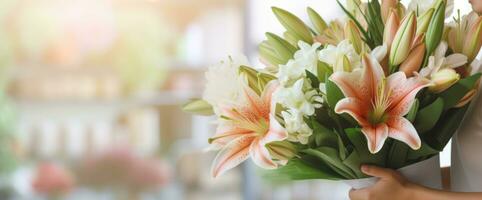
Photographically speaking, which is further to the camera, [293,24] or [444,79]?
[293,24]

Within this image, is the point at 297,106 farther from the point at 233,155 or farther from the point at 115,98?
the point at 115,98

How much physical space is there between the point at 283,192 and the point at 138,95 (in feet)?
2.35

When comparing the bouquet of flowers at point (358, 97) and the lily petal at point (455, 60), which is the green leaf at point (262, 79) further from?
the lily petal at point (455, 60)

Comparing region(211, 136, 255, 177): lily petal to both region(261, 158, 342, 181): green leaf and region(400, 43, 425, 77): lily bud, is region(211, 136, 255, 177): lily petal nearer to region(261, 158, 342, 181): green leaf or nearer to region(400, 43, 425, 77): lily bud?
region(261, 158, 342, 181): green leaf

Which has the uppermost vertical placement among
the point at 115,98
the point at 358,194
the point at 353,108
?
the point at 353,108

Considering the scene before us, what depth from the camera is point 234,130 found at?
62 cm

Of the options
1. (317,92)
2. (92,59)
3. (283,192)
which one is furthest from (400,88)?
(92,59)

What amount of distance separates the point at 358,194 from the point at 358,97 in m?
0.12

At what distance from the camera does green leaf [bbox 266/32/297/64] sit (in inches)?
25.5

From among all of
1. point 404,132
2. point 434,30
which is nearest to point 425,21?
point 434,30

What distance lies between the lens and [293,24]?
0.66m

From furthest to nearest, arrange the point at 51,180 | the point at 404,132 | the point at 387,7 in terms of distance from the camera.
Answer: the point at 51,180, the point at 387,7, the point at 404,132

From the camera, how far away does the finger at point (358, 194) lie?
609 mm

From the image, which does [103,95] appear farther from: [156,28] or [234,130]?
[234,130]
